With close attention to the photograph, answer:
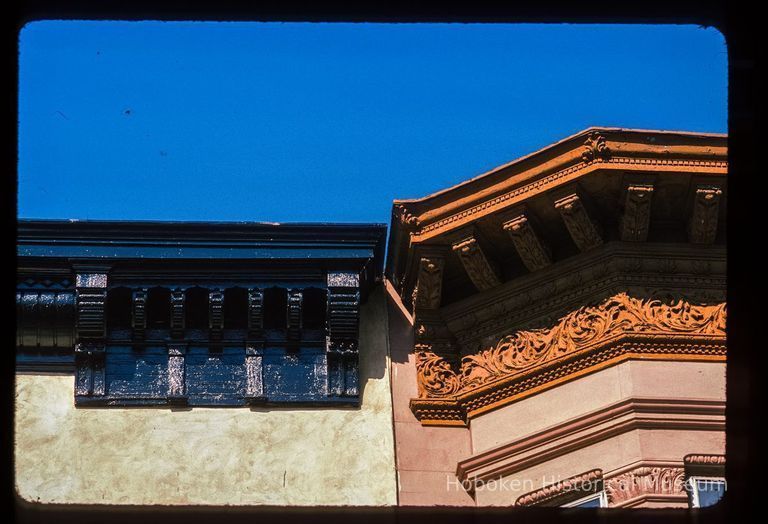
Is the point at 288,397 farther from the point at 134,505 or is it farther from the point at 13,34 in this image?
the point at 13,34

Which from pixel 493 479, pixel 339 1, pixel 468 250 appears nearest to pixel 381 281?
pixel 468 250

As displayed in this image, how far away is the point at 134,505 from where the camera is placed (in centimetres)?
1180

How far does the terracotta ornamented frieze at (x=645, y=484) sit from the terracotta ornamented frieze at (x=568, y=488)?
15 cm

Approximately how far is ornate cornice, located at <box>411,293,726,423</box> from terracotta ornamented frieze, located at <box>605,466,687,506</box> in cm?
92

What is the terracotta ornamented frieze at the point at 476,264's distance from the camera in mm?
12500

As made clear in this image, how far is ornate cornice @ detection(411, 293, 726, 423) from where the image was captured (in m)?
12.2

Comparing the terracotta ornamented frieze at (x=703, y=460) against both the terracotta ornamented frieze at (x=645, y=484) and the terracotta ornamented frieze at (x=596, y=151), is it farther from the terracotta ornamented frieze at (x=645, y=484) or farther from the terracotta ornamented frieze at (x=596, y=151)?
the terracotta ornamented frieze at (x=596, y=151)

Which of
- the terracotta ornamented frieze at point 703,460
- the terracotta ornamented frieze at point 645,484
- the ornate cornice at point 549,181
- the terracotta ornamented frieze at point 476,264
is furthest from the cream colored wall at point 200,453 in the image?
the terracotta ornamented frieze at point 703,460

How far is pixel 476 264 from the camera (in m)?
12.6

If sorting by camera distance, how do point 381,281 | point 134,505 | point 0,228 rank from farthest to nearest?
point 381,281, point 134,505, point 0,228

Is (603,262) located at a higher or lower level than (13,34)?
higher

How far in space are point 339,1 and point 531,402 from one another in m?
6.15

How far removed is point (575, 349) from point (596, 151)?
134cm

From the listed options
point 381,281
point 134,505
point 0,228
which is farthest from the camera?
point 381,281
